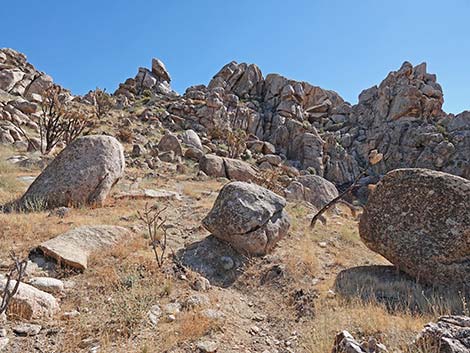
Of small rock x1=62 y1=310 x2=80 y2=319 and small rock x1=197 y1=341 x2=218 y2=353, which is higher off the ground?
small rock x1=62 y1=310 x2=80 y2=319

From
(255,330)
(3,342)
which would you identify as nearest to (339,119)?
(255,330)

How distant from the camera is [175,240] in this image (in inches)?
294

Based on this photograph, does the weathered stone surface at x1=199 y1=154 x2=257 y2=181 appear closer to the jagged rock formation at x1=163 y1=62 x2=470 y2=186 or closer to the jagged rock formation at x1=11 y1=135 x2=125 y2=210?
the jagged rock formation at x1=11 y1=135 x2=125 y2=210

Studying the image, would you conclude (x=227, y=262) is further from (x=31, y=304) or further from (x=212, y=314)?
(x=31, y=304)

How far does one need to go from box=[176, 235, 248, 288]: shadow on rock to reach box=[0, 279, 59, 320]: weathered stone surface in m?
2.67

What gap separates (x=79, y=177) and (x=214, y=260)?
4519mm

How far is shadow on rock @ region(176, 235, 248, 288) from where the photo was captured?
623 centimetres

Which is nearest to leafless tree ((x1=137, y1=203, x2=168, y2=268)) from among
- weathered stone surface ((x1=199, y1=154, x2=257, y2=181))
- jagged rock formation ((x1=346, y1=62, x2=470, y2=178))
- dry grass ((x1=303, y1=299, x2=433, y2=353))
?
dry grass ((x1=303, y1=299, x2=433, y2=353))

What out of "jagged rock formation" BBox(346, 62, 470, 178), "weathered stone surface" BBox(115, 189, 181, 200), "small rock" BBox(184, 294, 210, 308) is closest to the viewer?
"small rock" BBox(184, 294, 210, 308)

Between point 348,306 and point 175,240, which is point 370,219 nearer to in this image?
point 348,306

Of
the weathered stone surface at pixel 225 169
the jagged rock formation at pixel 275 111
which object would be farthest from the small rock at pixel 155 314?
the jagged rock formation at pixel 275 111

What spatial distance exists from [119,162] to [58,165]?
1602 millimetres

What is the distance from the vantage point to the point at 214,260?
669 cm

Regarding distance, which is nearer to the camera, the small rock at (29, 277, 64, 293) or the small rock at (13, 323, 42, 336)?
the small rock at (13, 323, 42, 336)
